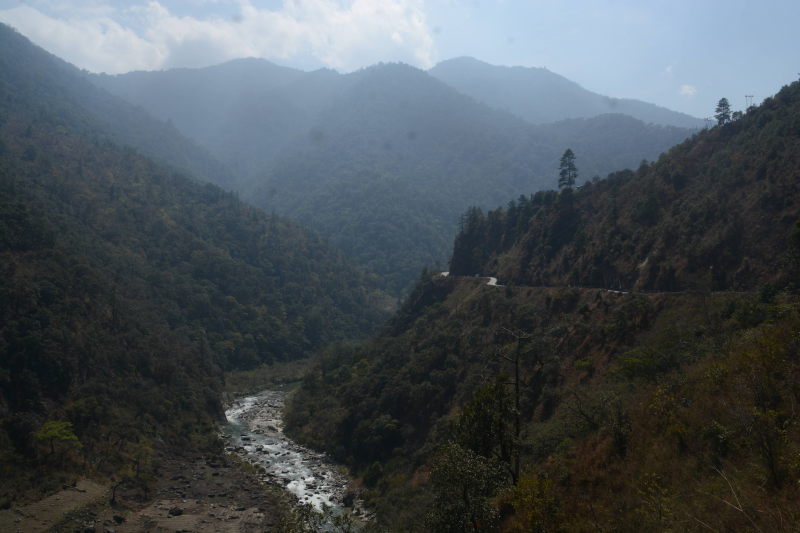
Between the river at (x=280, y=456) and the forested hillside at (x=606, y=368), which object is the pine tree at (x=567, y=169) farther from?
the river at (x=280, y=456)

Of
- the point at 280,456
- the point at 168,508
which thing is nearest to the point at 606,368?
the point at 168,508

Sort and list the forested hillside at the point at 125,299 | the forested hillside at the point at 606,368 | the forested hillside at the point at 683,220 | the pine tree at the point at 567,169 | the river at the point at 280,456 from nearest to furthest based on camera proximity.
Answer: the forested hillside at the point at 606,368 < the forested hillside at the point at 683,220 < the forested hillside at the point at 125,299 < the river at the point at 280,456 < the pine tree at the point at 567,169

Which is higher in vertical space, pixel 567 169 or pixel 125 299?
pixel 567 169

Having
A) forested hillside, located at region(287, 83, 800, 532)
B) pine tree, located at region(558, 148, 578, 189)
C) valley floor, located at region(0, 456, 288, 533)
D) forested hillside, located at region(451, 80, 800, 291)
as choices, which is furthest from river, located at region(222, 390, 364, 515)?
pine tree, located at region(558, 148, 578, 189)

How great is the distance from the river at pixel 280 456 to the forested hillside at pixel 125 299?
15.7 ft

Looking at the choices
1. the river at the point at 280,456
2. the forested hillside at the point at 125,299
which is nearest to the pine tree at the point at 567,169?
the river at the point at 280,456

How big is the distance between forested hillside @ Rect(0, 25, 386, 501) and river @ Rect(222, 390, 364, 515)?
4792 mm

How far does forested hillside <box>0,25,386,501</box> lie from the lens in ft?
153

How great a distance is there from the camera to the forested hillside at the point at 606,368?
17609 millimetres

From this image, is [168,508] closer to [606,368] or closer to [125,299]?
[606,368]

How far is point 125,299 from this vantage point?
78.9 m

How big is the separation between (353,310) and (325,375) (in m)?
62.3

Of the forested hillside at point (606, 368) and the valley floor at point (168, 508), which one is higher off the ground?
the forested hillside at point (606, 368)

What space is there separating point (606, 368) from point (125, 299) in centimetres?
7349
